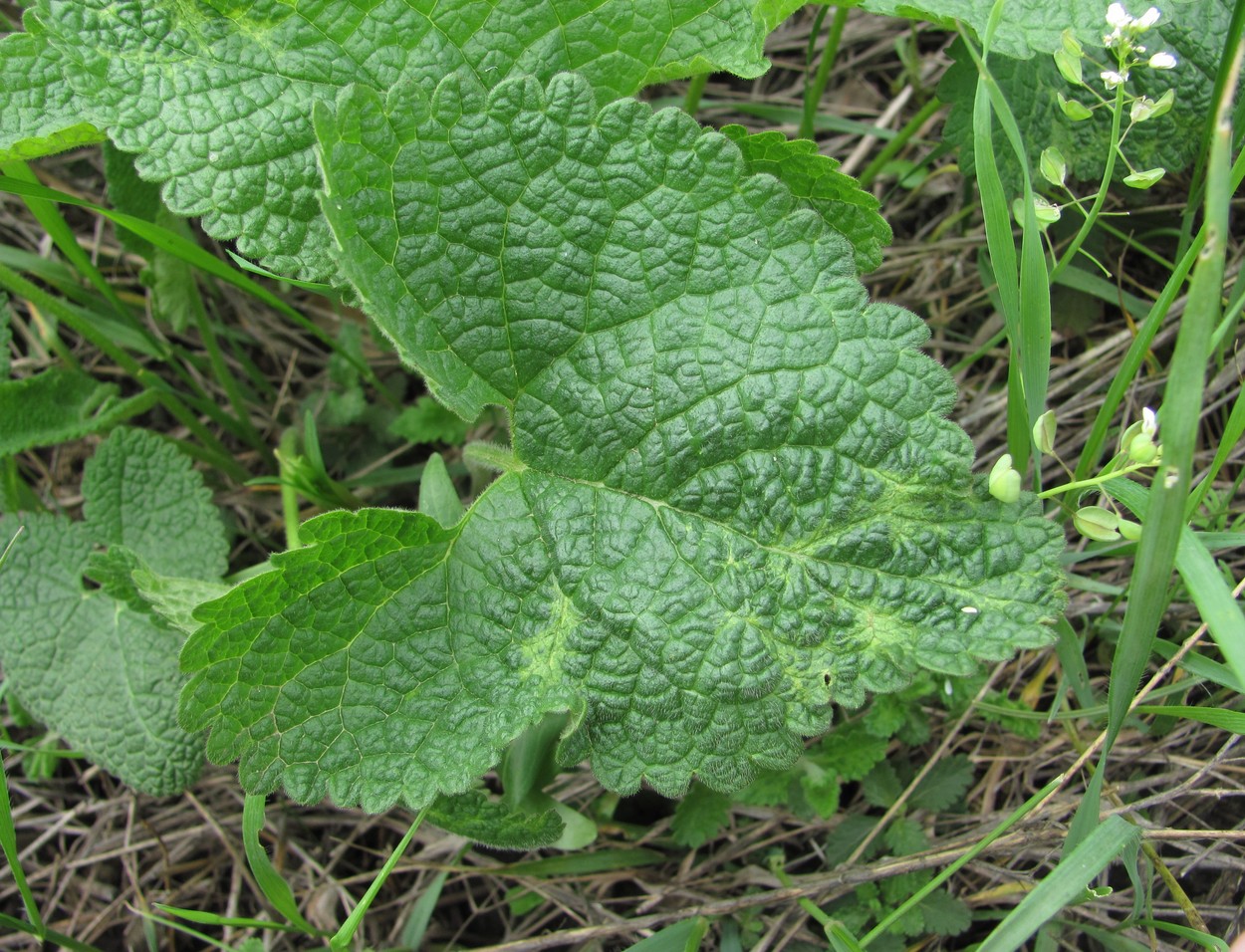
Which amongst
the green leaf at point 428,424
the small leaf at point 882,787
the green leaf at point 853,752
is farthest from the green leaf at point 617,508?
the green leaf at point 428,424

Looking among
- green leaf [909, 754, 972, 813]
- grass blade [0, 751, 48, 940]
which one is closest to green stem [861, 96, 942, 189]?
green leaf [909, 754, 972, 813]

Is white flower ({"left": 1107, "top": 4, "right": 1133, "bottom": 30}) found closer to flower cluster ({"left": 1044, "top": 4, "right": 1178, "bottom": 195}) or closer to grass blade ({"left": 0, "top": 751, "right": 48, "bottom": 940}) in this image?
flower cluster ({"left": 1044, "top": 4, "right": 1178, "bottom": 195})

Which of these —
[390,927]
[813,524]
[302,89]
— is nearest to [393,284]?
[302,89]

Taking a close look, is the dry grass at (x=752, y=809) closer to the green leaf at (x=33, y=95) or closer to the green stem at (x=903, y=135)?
the green stem at (x=903, y=135)

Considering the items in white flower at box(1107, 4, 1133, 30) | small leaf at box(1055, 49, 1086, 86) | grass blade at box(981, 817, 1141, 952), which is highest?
white flower at box(1107, 4, 1133, 30)

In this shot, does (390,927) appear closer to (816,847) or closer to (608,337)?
(816,847)

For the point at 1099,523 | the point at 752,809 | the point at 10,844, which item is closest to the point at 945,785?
the point at 752,809
